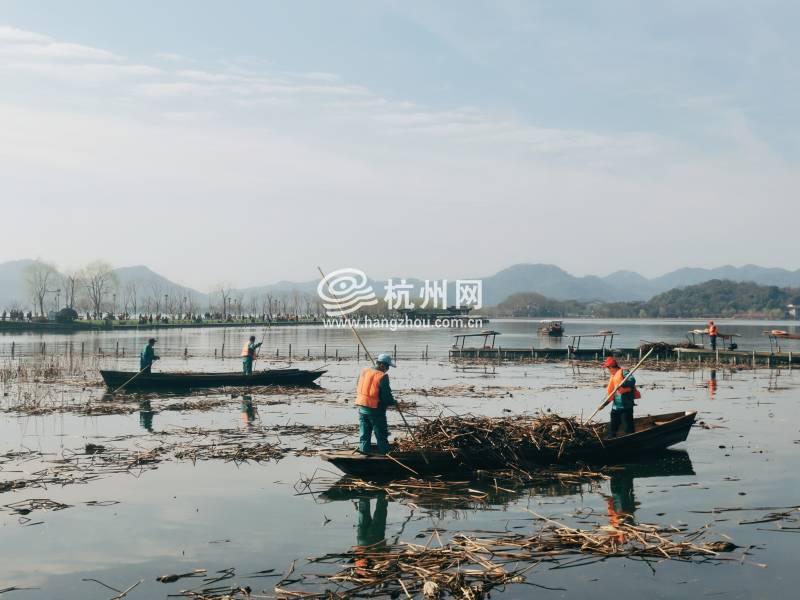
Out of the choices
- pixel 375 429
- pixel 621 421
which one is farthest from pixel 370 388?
pixel 621 421

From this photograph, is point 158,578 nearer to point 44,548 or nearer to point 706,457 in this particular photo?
point 44,548

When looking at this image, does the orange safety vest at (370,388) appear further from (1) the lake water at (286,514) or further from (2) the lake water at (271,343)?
(2) the lake water at (271,343)

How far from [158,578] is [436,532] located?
3.92 meters

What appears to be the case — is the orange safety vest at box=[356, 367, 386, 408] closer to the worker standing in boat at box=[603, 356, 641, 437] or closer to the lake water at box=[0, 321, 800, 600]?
the lake water at box=[0, 321, 800, 600]

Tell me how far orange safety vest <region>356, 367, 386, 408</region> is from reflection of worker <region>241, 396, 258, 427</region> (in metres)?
8.73

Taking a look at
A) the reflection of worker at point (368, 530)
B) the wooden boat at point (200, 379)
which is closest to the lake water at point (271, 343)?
the wooden boat at point (200, 379)

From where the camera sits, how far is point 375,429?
1404cm

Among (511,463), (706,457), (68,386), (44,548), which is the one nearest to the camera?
(44,548)

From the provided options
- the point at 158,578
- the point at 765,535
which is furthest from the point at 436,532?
the point at 765,535

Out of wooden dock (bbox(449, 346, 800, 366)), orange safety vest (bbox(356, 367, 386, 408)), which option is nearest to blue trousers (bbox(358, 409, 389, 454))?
orange safety vest (bbox(356, 367, 386, 408))

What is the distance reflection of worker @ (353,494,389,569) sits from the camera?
9891 mm

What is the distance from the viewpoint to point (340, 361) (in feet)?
183

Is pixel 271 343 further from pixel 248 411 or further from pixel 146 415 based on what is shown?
pixel 146 415

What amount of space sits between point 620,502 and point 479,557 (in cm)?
458
